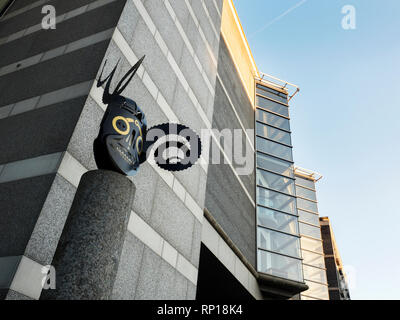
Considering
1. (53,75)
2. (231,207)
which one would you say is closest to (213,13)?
(231,207)

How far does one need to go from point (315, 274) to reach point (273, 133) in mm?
12338

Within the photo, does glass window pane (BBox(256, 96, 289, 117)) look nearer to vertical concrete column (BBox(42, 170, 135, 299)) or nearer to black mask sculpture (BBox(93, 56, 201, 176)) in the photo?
black mask sculpture (BBox(93, 56, 201, 176))

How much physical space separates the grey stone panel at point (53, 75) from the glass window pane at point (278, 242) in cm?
1276

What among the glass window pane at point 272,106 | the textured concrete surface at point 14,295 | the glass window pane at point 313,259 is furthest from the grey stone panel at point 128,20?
the glass window pane at point 313,259

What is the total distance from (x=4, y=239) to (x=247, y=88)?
64.7ft

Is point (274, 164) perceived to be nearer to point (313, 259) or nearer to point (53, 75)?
point (313, 259)

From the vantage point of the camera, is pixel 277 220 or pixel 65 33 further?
pixel 277 220

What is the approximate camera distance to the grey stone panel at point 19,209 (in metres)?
4.47

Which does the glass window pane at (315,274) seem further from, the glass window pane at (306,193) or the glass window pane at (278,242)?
the glass window pane at (278,242)

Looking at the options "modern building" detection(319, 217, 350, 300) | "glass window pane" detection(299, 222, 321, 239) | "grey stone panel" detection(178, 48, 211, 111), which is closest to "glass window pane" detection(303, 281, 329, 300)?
"glass window pane" detection(299, 222, 321, 239)

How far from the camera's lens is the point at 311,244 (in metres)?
28.6

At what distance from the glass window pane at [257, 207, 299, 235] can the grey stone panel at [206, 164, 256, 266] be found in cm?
76

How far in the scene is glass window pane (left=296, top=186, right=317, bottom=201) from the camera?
106ft

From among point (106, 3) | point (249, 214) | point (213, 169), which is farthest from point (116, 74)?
point (249, 214)
